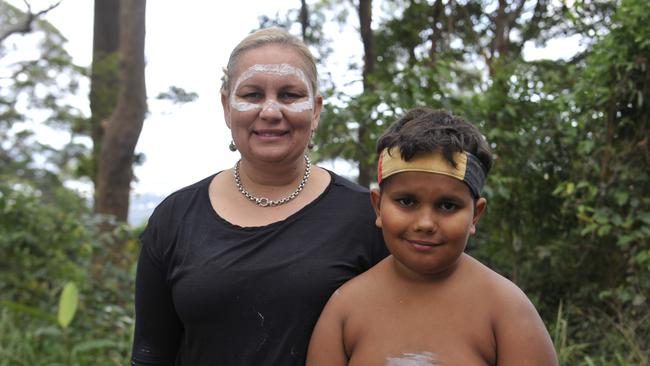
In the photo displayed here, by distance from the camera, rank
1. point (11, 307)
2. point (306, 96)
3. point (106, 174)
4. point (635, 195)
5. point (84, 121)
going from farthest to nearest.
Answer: point (84, 121), point (106, 174), point (11, 307), point (635, 195), point (306, 96)

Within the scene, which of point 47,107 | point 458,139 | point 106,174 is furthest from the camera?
point 47,107

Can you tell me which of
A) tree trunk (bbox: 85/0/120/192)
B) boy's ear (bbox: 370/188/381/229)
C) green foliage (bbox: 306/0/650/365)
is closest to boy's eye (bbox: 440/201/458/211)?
boy's ear (bbox: 370/188/381/229)

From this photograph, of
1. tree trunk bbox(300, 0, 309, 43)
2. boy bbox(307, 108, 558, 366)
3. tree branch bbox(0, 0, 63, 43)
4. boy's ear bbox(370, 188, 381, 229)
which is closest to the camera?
boy bbox(307, 108, 558, 366)

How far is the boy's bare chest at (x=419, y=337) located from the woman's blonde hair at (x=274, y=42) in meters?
0.72

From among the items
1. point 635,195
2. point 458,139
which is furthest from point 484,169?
point 635,195

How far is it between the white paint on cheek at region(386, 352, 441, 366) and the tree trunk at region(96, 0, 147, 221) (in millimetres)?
6647

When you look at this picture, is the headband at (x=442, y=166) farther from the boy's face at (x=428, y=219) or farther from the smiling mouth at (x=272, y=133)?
the smiling mouth at (x=272, y=133)

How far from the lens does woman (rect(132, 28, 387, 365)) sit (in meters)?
1.88

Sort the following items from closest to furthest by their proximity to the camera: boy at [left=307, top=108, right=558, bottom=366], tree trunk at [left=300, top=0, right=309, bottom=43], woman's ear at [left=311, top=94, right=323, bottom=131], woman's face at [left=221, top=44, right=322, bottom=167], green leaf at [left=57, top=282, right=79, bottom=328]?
boy at [left=307, top=108, right=558, bottom=366] < woman's face at [left=221, top=44, right=322, bottom=167] < woman's ear at [left=311, top=94, right=323, bottom=131] < green leaf at [left=57, top=282, right=79, bottom=328] < tree trunk at [left=300, top=0, right=309, bottom=43]

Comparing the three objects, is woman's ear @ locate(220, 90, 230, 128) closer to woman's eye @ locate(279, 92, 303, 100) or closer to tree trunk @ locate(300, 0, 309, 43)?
woman's eye @ locate(279, 92, 303, 100)

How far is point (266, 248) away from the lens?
6.26ft

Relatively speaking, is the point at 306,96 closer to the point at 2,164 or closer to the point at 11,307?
the point at 11,307

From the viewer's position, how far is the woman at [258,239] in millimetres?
1879

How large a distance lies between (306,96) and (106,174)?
21.0 feet
